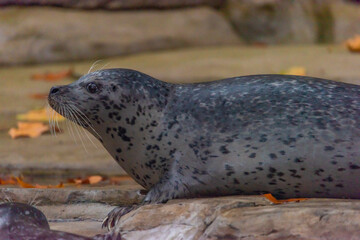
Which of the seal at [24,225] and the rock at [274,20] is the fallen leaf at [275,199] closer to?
the seal at [24,225]

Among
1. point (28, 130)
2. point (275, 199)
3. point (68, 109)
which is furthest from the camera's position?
point (28, 130)

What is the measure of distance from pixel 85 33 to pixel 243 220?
6.41 metres

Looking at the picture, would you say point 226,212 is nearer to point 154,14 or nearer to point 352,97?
point 352,97

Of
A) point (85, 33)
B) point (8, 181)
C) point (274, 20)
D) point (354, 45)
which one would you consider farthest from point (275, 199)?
point (274, 20)

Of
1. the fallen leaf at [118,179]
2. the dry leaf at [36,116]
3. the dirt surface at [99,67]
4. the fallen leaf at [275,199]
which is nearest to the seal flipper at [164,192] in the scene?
the dirt surface at [99,67]

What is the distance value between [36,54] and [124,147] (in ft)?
18.4

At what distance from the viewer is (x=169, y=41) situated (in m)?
9.71

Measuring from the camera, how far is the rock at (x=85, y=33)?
30.2 feet

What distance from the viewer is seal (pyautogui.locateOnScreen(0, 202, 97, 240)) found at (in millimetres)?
3242

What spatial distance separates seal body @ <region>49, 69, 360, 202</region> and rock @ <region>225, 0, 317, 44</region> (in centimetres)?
624

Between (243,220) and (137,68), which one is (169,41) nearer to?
(137,68)

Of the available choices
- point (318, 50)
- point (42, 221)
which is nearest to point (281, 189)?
point (42, 221)

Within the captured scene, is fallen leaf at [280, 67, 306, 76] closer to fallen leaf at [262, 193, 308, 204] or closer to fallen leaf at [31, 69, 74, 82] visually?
fallen leaf at [31, 69, 74, 82]

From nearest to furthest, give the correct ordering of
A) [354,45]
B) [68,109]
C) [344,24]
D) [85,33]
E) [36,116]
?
[68,109]
[36,116]
[354,45]
[85,33]
[344,24]
